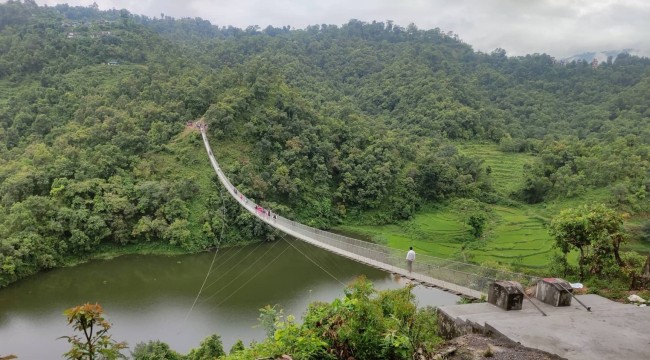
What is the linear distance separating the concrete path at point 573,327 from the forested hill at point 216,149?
46.2ft

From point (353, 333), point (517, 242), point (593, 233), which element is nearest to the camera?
point (353, 333)

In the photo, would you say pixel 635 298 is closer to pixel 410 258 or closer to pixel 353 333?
pixel 410 258

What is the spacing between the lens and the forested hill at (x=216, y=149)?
1730 cm

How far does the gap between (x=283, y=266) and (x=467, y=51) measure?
50.1 m

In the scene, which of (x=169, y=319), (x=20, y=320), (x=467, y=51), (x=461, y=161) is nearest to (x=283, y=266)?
(x=169, y=319)

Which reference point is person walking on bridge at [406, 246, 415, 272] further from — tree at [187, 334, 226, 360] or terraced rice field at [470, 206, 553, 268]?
terraced rice field at [470, 206, 553, 268]

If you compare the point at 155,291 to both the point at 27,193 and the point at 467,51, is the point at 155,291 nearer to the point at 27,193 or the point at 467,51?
the point at 27,193

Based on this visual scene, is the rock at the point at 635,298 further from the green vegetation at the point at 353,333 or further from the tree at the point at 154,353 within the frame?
the tree at the point at 154,353

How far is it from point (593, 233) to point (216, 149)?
52.7 ft

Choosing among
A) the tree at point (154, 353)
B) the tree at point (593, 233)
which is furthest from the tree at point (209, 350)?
the tree at point (593, 233)

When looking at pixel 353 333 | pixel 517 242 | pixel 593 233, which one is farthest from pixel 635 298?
pixel 517 242

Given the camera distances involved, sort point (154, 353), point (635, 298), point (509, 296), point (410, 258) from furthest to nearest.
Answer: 1. point (154, 353)
2. point (410, 258)
3. point (635, 298)
4. point (509, 296)

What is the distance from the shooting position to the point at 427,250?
61.2 feet

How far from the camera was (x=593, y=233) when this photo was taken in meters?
8.30
